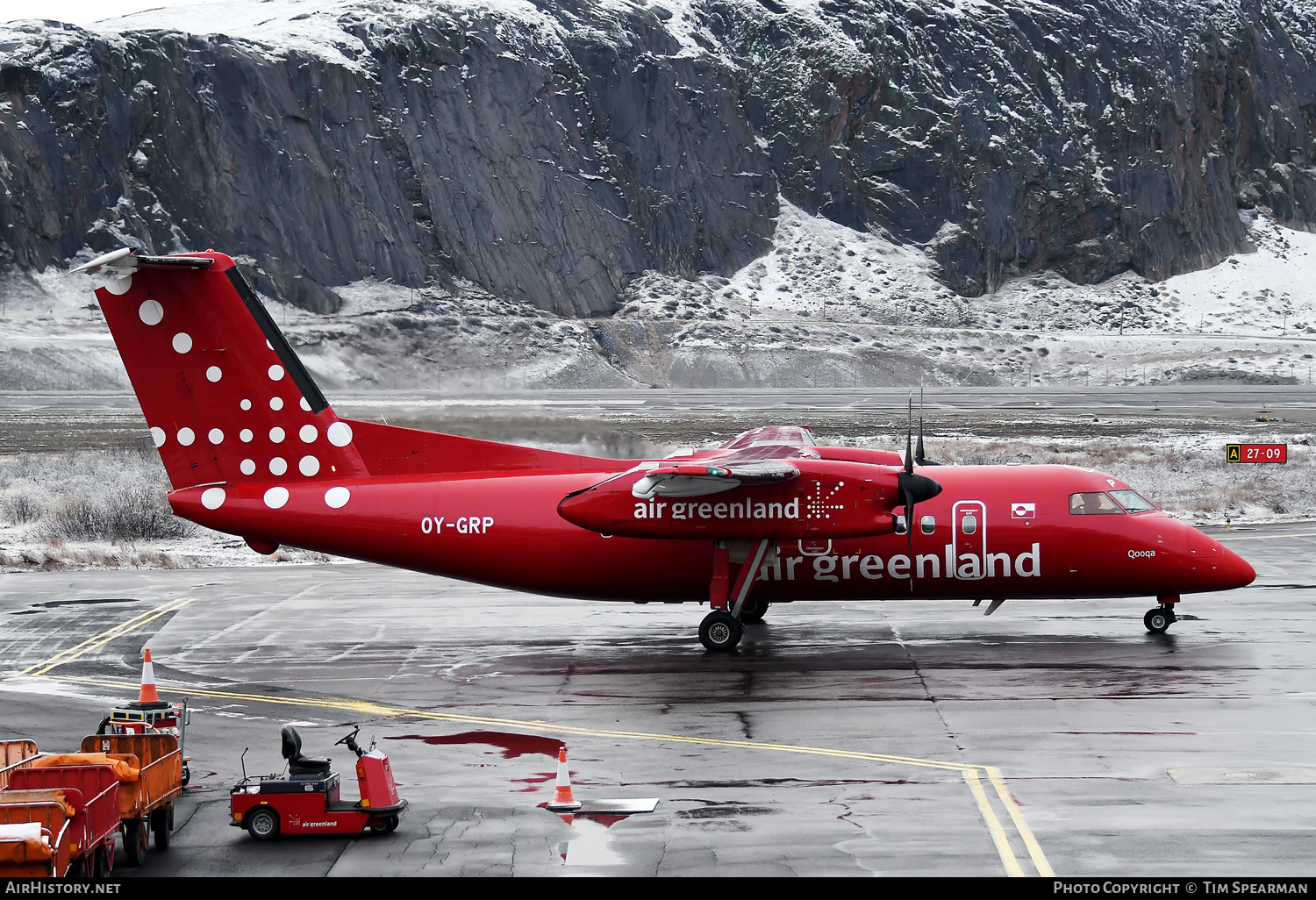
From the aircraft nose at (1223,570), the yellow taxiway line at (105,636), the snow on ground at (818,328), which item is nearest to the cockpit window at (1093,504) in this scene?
the aircraft nose at (1223,570)

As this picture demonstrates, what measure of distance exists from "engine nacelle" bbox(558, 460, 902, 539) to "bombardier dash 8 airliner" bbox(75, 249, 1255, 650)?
0.11 ft

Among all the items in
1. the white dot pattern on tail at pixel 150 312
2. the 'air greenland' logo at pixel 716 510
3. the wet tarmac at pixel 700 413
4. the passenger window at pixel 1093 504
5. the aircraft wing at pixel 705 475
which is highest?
the white dot pattern on tail at pixel 150 312

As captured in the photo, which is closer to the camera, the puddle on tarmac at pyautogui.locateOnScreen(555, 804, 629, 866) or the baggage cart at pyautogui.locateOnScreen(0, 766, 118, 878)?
the baggage cart at pyautogui.locateOnScreen(0, 766, 118, 878)

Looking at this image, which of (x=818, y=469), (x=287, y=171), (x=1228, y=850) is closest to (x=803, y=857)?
(x=1228, y=850)

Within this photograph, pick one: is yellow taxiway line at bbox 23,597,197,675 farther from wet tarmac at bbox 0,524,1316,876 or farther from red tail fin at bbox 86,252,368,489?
red tail fin at bbox 86,252,368,489

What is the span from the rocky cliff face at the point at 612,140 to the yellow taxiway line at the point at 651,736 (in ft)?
400

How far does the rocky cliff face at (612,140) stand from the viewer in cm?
13825

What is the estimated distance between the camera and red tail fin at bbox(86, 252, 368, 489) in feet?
63.9

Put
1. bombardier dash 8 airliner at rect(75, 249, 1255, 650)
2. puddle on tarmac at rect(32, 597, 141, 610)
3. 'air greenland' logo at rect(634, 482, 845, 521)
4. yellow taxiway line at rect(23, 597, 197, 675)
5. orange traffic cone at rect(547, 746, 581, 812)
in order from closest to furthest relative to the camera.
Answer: orange traffic cone at rect(547, 746, 581, 812) → 'air greenland' logo at rect(634, 482, 845, 521) → yellow taxiway line at rect(23, 597, 197, 675) → bombardier dash 8 airliner at rect(75, 249, 1255, 650) → puddle on tarmac at rect(32, 597, 141, 610)

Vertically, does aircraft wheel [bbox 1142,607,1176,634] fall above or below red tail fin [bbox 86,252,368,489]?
below

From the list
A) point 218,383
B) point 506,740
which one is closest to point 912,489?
point 506,740

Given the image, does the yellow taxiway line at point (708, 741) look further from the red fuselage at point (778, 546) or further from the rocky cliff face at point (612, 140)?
the rocky cliff face at point (612, 140)

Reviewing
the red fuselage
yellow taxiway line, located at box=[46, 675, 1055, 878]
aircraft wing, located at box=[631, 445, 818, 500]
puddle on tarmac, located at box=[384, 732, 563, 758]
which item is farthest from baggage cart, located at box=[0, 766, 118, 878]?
the red fuselage

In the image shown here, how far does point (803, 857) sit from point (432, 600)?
16.3 metres
